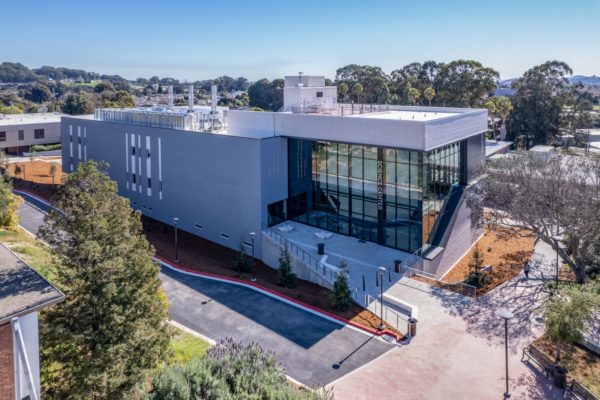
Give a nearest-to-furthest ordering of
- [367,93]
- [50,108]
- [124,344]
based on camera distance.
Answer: [124,344], [367,93], [50,108]

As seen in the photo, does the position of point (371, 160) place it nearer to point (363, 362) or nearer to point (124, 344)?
point (363, 362)

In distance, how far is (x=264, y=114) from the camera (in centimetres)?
3106

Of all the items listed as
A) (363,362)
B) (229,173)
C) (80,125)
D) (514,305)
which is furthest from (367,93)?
(363,362)

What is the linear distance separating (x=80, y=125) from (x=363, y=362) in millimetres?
40553

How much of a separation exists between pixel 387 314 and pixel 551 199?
455 inches

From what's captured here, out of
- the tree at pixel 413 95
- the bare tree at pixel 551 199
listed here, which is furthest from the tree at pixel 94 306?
the tree at pixel 413 95

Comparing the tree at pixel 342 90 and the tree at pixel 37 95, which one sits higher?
the tree at pixel 37 95

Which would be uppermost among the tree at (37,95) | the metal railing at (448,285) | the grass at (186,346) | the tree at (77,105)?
the tree at (37,95)

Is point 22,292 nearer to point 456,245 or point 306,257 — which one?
point 306,257

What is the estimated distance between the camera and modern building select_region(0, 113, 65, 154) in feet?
210

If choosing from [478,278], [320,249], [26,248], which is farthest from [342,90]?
[26,248]

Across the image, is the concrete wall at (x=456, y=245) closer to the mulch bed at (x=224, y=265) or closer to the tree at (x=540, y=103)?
the mulch bed at (x=224, y=265)

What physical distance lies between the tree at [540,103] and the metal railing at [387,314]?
169 feet

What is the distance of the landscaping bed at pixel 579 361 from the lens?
1653 centimetres
